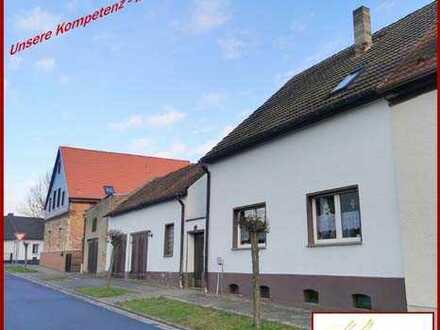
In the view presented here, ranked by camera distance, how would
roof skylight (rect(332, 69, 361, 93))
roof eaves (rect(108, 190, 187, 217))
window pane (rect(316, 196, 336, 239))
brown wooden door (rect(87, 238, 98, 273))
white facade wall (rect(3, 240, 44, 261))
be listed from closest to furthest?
window pane (rect(316, 196, 336, 239)) → roof skylight (rect(332, 69, 361, 93)) → roof eaves (rect(108, 190, 187, 217)) → brown wooden door (rect(87, 238, 98, 273)) → white facade wall (rect(3, 240, 44, 261))

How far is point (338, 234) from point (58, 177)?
33.2 metres

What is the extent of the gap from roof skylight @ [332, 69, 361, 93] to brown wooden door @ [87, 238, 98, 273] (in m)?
21.2

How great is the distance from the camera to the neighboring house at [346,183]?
915cm

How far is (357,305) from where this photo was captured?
11.0 m

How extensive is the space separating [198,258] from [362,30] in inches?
400

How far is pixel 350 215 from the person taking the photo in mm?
11438

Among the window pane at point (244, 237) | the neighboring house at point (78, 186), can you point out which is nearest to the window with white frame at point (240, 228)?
the window pane at point (244, 237)

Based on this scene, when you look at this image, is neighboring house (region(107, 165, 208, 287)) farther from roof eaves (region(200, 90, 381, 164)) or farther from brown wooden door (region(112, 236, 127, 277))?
roof eaves (region(200, 90, 381, 164))

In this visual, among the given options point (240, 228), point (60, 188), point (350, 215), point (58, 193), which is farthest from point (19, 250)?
point (350, 215)

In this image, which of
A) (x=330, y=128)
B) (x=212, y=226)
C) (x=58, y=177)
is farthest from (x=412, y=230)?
(x=58, y=177)

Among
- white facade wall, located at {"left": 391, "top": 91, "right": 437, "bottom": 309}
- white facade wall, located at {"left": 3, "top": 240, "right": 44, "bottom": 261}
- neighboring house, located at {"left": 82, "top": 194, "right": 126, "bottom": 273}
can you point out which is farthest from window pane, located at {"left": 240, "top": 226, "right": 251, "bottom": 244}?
white facade wall, located at {"left": 3, "top": 240, "right": 44, "bottom": 261}

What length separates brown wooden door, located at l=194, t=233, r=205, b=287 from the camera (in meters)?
18.4

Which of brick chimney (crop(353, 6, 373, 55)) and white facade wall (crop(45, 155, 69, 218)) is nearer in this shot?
brick chimney (crop(353, 6, 373, 55))

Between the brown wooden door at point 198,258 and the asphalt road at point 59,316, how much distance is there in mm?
4714
